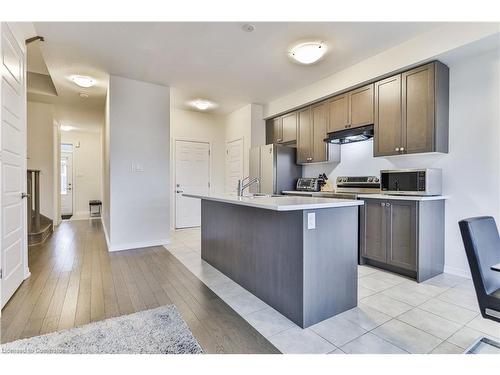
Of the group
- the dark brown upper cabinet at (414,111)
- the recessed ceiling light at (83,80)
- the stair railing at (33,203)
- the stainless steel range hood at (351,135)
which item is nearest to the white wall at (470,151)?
the dark brown upper cabinet at (414,111)

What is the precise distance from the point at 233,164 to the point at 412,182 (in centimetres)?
391

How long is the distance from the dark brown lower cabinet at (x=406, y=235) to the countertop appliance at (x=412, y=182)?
5.2 inches

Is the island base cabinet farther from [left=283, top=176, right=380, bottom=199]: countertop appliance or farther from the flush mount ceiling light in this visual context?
the flush mount ceiling light

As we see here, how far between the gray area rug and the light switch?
108cm

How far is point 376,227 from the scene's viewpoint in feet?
10.4

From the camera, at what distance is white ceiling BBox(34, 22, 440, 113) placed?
271cm

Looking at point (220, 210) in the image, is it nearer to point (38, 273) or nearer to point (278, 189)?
point (278, 189)

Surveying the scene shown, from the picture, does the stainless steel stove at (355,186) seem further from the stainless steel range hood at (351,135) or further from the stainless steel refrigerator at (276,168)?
the stainless steel refrigerator at (276,168)

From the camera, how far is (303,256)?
1.88 m

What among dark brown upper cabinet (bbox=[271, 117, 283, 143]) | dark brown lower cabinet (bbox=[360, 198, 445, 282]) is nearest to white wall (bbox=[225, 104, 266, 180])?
dark brown upper cabinet (bbox=[271, 117, 283, 143])

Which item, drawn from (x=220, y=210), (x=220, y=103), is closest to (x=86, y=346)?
(x=220, y=210)

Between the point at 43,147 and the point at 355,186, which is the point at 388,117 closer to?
the point at 355,186

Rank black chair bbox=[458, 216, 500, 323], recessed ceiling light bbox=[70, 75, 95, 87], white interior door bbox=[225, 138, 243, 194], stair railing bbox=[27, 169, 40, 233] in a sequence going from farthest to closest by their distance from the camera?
white interior door bbox=[225, 138, 243, 194]
stair railing bbox=[27, 169, 40, 233]
recessed ceiling light bbox=[70, 75, 95, 87]
black chair bbox=[458, 216, 500, 323]

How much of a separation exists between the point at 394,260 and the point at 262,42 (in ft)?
9.53
